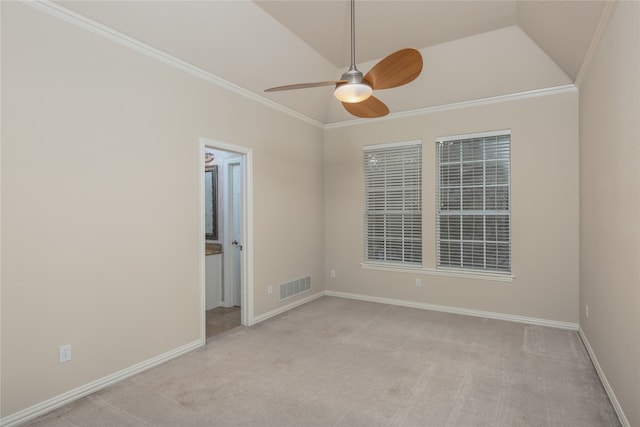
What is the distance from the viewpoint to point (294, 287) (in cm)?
522

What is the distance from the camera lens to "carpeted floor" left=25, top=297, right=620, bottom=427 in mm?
2432

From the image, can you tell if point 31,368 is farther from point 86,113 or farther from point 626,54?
point 626,54

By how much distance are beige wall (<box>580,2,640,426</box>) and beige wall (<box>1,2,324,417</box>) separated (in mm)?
3489

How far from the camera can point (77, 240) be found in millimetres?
2713

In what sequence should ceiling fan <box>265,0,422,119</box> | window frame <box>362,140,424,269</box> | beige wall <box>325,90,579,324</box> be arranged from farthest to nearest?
window frame <box>362,140,424,269</box> → beige wall <box>325,90,579,324</box> → ceiling fan <box>265,0,422,119</box>

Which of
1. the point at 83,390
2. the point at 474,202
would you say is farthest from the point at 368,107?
the point at 83,390

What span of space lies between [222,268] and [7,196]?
3.29 metres

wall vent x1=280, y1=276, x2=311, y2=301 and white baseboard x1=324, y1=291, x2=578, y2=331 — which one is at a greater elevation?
wall vent x1=280, y1=276, x2=311, y2=301

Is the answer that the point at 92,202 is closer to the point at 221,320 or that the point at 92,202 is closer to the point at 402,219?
the point at 221,320

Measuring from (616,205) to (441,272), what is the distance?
2700 millimetres

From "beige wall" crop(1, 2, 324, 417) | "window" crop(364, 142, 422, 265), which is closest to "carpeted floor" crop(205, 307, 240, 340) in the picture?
"beige wall" crop(1, 2, 324, 417)

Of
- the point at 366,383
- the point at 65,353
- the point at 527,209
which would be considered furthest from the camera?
the point at 527,209

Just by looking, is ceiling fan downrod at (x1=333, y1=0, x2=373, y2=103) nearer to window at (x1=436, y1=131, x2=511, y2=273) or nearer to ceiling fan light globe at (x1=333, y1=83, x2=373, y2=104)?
ceiling fan light globe at (x1=333, y1=83, x2=373, y2=104)

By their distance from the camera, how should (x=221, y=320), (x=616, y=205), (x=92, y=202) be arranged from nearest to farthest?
(x=616, y=205) < (x=92, y=202) < (x=221, y=320)
